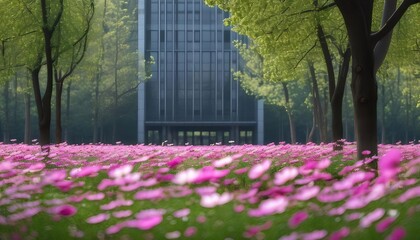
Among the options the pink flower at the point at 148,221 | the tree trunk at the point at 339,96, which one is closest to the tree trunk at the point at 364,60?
the pink flower at the point at 148,221

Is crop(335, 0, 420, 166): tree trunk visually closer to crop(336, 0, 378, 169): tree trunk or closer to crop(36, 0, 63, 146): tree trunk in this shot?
crop(336, 0, 378, 169): tree trunk

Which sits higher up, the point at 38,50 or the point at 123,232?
the point at 38,50

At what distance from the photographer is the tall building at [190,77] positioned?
199 ft

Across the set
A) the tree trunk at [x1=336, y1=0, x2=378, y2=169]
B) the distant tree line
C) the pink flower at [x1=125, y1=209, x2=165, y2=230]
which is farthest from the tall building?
the pink flower at [x1=125, y1=209, x2=165, y2=230]

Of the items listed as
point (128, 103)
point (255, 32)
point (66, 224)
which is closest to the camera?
point (66, 224)

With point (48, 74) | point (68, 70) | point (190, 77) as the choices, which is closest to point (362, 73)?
point (48, 74)

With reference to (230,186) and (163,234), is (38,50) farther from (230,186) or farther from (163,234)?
(163,234)

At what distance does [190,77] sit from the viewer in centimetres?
6144

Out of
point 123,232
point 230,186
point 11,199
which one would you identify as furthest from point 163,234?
point 230,186

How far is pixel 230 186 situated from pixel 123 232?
11.4 feet

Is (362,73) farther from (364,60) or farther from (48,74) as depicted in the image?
(48,74)

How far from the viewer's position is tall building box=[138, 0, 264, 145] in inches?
2386

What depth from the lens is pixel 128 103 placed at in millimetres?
59531

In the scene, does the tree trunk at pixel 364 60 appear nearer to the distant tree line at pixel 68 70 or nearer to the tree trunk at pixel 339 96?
the tree trunk at pixel 339 96
